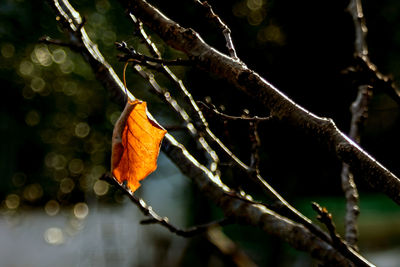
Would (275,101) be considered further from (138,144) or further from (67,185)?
(67,185)

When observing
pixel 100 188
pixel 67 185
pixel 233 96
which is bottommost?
pixel 67 185

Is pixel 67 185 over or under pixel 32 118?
under

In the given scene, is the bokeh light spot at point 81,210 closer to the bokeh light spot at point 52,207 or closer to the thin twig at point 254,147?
the bokeh light spot at point 52,207

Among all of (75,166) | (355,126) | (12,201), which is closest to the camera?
(355,126)

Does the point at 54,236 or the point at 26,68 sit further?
the point at 54,236

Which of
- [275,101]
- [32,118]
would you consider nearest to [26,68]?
[32,118]

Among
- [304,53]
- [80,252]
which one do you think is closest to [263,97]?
[304,53]
